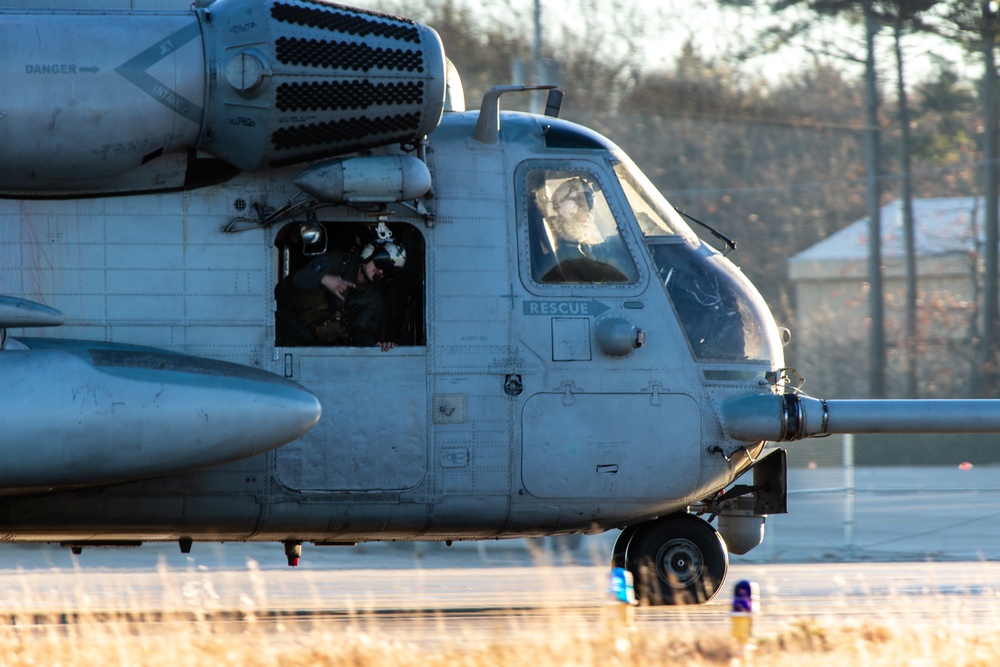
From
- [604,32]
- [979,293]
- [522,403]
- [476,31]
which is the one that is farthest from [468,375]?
[979,293]

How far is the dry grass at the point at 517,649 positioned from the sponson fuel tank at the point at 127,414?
0.86 m

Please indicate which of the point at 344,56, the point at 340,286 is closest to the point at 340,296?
the point at 340,286

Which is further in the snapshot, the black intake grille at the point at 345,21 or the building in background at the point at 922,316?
the building in background at the point at 922,316

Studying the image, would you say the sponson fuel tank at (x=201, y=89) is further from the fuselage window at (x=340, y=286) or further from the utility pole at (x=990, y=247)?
the utility pole at (x=990, y=247)

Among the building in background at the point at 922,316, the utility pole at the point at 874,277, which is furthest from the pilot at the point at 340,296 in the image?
the building in background at the point at 922,316

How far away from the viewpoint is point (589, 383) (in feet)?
29.1

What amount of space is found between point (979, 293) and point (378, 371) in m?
25.8

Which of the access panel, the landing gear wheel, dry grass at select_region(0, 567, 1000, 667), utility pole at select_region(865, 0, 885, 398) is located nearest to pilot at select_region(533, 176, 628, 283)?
the access panel

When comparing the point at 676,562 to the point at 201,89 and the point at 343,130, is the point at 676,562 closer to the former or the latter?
the point at 343,130

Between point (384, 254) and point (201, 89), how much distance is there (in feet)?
4.82

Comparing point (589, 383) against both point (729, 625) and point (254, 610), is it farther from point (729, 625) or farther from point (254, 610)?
point (254, 610)

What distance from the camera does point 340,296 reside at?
8781 mm

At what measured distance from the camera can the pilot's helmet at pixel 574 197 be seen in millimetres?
9219

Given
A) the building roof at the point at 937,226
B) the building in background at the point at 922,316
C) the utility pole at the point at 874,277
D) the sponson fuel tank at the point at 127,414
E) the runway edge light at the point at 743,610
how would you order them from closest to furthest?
the runway edge light at the point at 743,610, the sponson fuel tank at the point at 127,414, the utility pole at the point at 874,277, the building in background at the point at 922,316, the building roof at the point at 937,226
